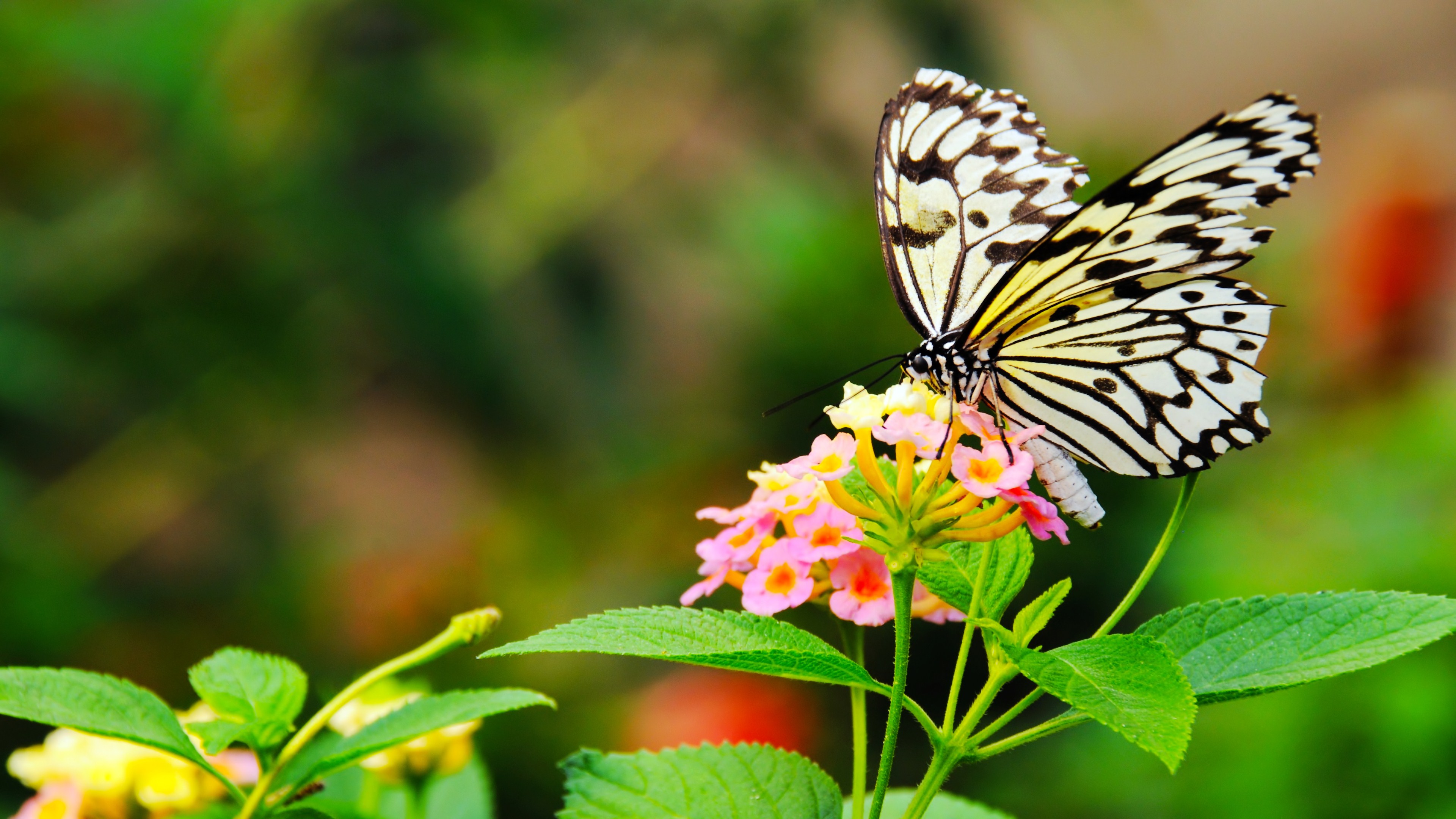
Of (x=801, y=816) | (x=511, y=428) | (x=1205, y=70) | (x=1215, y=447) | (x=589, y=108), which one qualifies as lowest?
(x=801, y=816)

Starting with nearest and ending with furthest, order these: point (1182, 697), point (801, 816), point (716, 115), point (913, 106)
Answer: point (1182, 697)
point (801, 816)
point (913, 106)
point (716, 115)

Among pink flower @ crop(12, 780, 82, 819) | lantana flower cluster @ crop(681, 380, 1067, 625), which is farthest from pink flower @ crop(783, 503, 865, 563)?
pink flower @ crop(12, 780, 82, 819)

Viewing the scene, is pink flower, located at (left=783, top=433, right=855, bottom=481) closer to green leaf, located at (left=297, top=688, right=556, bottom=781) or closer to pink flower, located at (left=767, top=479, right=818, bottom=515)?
pink flower, located at (left=767, top=479, right=818, bottom=515)

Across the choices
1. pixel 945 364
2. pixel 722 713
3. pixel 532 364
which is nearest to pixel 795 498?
pixel 945 364

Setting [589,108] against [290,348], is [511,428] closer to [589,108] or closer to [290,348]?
[290,348]

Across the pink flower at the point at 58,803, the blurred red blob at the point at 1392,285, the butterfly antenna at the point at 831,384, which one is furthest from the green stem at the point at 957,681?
the blurred red blob at the point at 1392,285

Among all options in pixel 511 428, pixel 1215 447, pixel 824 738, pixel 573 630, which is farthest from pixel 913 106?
pixel 824 738
